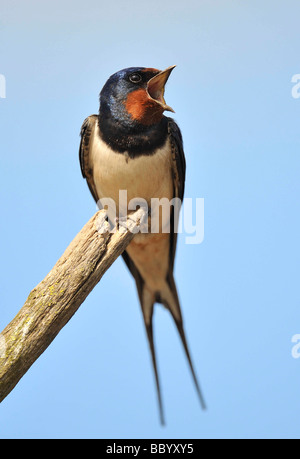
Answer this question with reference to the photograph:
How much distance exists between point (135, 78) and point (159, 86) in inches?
7.7

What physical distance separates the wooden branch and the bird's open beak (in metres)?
1.11

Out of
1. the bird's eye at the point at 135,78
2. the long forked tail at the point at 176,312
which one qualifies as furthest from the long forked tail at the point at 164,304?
the bird's eye at the point at 135,78

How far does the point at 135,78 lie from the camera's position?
15.6 ft

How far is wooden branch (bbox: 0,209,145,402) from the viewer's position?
12.1 ft

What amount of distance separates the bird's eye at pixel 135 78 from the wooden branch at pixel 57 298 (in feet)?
3.77

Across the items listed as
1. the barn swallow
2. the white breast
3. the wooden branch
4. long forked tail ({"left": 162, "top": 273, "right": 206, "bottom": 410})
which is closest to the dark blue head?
the barn swallow

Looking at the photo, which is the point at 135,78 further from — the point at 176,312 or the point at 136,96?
the point at 176,312

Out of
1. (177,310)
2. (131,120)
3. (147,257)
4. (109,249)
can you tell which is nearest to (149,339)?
(177,310)

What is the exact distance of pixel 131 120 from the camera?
15.3 feet

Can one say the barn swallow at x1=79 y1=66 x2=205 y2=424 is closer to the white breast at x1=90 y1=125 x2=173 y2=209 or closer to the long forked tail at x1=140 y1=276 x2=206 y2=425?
the white breast at x1=90 y1=125 x2=173 y2=209

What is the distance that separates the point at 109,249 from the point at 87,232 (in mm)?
189

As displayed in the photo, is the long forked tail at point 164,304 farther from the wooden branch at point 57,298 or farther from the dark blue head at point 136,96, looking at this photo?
the dark blue head at point 136,96

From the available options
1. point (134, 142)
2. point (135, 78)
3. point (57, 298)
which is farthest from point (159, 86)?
point (57, 298)

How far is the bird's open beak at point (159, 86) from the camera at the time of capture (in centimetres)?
470
